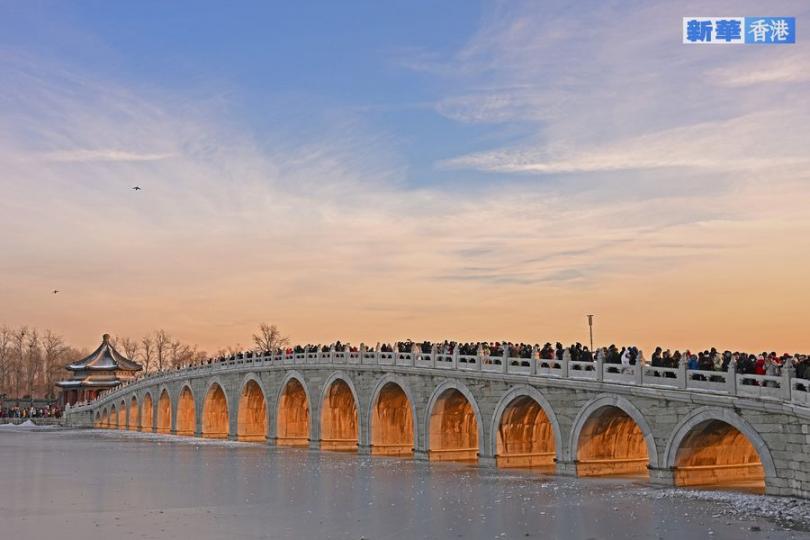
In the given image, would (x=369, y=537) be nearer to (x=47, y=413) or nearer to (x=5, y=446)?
(x=5, y=446)

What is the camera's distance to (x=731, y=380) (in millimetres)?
23469

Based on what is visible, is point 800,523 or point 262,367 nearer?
point 800,523

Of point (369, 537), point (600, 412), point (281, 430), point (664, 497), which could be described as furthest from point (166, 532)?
point (281, 430)

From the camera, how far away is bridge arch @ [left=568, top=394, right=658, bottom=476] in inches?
1124

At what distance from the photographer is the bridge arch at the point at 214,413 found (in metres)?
59.8

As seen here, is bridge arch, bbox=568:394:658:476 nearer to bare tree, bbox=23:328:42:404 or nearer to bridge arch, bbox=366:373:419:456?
bridge arch, bbox=366:373:419:456

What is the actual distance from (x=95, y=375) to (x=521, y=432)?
6717 centimetres

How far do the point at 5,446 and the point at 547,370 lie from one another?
31.3m

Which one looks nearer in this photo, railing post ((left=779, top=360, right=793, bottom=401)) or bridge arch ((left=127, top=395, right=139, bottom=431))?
railing post ((left=779, top=360, right=793, bottom=401))

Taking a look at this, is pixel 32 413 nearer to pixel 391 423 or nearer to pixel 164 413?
pixel 164 413

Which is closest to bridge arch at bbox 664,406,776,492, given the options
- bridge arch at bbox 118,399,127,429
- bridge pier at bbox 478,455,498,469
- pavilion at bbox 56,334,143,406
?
bridge pier at bbox 478,455,498,469

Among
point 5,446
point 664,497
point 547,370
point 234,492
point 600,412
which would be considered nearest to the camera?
point 664,497

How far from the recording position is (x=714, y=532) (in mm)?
17844

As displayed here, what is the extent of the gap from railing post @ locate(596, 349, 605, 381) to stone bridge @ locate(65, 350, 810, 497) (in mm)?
40
